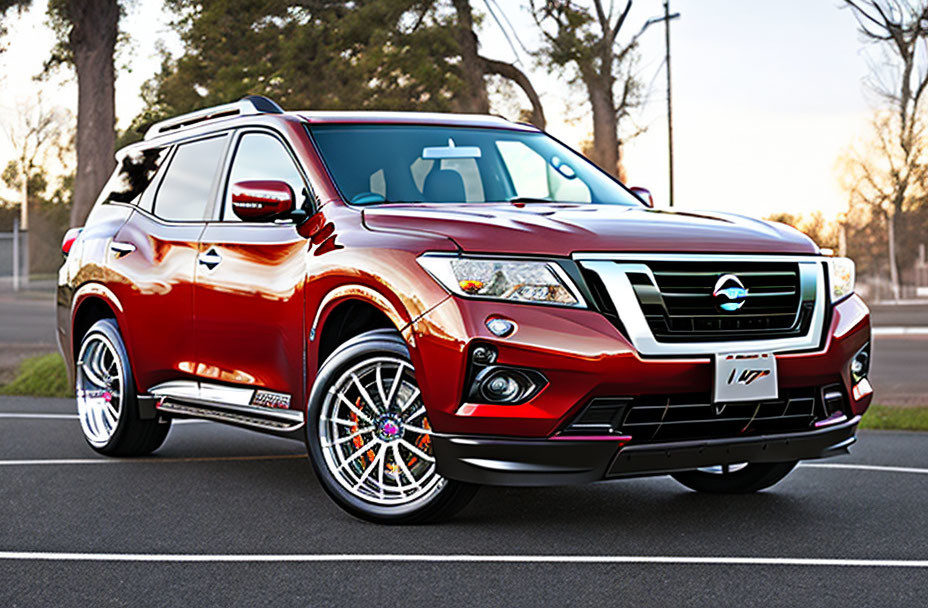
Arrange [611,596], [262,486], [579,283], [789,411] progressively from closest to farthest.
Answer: [611,596], [579,283], [789,411], [262,486]

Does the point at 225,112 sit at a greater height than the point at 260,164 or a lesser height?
greater

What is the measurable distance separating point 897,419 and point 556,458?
8.05 metres

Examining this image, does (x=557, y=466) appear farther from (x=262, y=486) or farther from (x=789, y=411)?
(x=262, y=486)

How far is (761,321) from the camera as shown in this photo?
5.70m

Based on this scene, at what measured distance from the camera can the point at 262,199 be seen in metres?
6.41

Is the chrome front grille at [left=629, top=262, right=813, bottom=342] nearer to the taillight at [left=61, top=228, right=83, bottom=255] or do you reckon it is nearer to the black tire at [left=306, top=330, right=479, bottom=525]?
the black tire at [left=306, top=330, right=479, bottom=525]

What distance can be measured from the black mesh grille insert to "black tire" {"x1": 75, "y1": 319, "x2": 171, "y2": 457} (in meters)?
3.51

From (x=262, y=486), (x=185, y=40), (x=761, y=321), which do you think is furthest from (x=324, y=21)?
(x=761, y=321)

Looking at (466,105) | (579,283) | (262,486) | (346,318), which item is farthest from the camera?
(466,105)

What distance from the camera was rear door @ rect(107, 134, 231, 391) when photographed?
7324mm

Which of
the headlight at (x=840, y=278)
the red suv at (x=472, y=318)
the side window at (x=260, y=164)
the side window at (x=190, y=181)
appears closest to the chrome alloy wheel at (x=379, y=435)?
the red suv at (x=472, y=318)

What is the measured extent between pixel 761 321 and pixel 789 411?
41 cm

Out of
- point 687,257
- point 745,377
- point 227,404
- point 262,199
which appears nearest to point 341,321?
point 262,199

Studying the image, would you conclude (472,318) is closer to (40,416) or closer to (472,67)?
(40,416)
